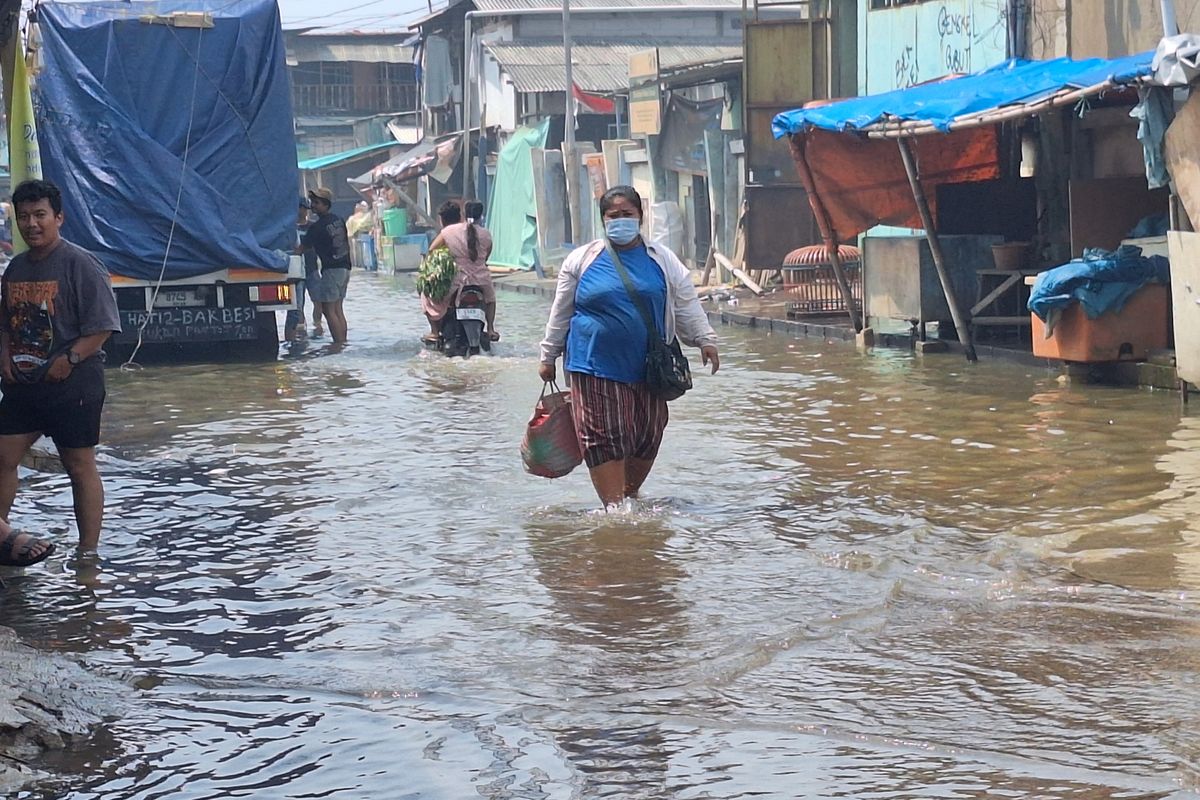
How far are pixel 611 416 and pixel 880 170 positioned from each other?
30.9 feet

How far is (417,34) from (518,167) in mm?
19378

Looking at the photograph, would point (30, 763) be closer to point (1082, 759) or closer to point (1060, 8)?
point (1082, 759)

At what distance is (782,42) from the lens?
80.9ft

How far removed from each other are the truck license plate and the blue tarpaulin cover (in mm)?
5831

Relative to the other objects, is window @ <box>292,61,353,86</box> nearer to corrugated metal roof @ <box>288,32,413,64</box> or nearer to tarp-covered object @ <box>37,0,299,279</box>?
corrugated metal roof @ <box>288,32,413,64</box>

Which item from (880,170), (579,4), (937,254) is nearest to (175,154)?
(880,170)

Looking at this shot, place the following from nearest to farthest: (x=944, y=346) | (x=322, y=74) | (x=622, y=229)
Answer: (x=622, y=229) < (x=944, y=346) < (x=322, y=74)

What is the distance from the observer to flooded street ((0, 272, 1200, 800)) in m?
4.79

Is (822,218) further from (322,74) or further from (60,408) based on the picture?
(322,74)

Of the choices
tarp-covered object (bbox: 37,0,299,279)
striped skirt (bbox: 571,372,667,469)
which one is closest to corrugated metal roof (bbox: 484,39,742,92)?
tarp-covered object (bbox: 37,0,299,279)

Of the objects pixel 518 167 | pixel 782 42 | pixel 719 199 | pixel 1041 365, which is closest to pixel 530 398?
pixel 1041 365

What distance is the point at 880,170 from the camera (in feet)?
55.8

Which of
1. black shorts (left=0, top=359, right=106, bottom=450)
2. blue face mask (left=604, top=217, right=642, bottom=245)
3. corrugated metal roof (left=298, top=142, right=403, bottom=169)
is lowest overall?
black shorts (left=0, top=359, right=106, bottom=450)

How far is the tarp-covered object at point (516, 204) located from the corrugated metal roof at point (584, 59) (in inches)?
108
